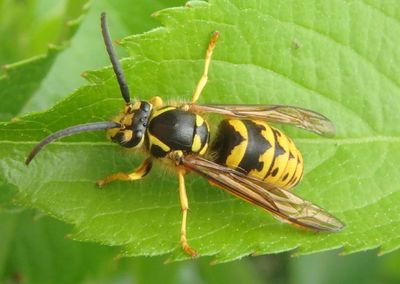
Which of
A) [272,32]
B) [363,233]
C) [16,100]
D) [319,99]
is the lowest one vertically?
[16,100]

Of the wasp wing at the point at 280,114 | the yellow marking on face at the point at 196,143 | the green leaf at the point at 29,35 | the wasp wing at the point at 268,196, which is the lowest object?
the green leaf at the point at 29,35

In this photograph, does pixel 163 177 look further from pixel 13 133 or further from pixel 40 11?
pixel 40 11

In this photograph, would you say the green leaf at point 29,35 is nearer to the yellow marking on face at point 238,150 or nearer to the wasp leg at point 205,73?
the wasp leg at point 205,73

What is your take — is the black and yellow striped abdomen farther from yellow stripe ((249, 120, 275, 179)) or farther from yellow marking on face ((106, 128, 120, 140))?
yellow marking on face ((106, 128, 120, 140))

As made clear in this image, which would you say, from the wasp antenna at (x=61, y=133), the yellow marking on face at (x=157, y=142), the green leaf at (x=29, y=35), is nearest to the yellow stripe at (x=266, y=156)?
the yellow marking on face at (x=157, y=142)

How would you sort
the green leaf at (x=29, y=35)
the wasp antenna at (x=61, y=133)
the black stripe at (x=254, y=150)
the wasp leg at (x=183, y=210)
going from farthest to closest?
1. the green leaf at (x=29, y=35)
2. the black stripe at (x=254, y=150)
3. the wasp leg at (x=183, y=210)
4. the wasp antenna at (x=61, y=133)

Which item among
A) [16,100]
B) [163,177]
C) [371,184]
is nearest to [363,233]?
[371,184]

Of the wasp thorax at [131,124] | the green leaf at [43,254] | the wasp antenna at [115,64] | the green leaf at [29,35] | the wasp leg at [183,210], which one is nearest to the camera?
the wasp antenna at [115,64]

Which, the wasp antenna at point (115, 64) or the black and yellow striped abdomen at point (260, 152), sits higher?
the wasp antenna at point (115, 64)
